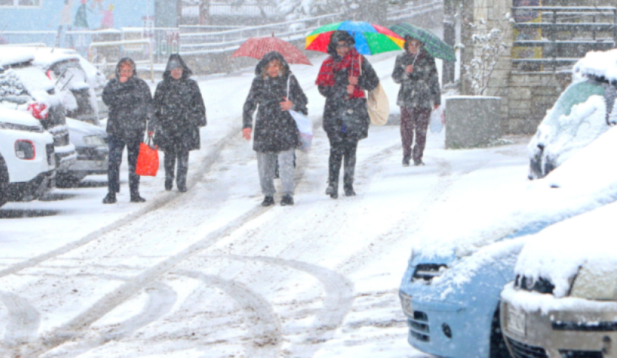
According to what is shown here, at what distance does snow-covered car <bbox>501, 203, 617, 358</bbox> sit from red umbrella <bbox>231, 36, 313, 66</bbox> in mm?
7802

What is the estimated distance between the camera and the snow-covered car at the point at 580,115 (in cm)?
608

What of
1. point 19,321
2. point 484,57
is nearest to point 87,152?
point 19,321

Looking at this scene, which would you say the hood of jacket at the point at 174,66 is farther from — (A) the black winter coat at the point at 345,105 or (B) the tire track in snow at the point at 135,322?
(B) the tire track in snow at the point at 135,322

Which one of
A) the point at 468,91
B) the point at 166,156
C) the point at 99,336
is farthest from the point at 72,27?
the point at 99,336

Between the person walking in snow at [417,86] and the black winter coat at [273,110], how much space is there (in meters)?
2.49

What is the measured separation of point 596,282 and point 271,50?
27.6ft

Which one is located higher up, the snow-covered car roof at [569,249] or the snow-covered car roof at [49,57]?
the snow-covered car roof at [49,57]

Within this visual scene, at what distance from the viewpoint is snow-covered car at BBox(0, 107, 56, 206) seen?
9.26 m

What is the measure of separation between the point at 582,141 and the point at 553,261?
8.90 feet

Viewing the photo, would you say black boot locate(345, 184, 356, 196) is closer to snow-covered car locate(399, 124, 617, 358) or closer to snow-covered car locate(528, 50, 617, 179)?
snow-covered car locate(528, 50, 617, 179)

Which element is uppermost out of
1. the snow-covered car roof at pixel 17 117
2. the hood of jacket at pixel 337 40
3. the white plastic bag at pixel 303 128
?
the hood of jacket at pixel 337 40

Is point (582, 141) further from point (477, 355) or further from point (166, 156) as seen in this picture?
point (166, 156)

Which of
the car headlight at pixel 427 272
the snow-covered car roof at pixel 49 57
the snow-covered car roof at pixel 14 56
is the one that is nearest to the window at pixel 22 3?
the snow-covered car roof at pixel 49 57

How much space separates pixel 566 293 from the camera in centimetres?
353
